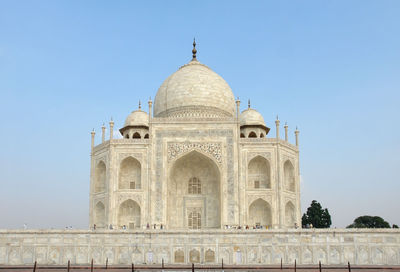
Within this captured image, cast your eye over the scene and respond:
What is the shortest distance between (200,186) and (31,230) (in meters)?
10.7

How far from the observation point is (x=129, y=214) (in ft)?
87.4

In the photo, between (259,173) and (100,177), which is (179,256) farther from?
(100,177)

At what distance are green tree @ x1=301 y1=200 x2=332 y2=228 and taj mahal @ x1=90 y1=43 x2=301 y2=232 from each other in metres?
8.91

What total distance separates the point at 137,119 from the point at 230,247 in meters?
13.5

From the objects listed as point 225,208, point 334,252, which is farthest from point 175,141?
point 334,252

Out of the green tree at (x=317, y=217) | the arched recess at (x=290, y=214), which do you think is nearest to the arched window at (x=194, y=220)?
the arched recess at (x=290, y=214)

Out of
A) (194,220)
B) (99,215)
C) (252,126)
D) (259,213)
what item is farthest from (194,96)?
(99,215)

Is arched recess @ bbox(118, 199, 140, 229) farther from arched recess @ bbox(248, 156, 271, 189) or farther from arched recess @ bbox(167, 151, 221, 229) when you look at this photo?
arched recess @ bbox(248, 156, 271, 189)

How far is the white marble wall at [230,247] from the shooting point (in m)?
19.6

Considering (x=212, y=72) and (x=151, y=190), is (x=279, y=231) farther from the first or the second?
(x=212, y=72)

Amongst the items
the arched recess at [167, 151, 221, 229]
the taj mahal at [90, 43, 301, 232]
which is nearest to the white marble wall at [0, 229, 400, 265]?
the taj mahal at [90, 43, 301, 232]

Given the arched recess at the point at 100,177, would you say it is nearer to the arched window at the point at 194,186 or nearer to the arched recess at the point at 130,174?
the arched recess at the point at 130,174

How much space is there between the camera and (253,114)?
31.4m

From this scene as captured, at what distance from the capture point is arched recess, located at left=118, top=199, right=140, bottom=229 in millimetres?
26391
